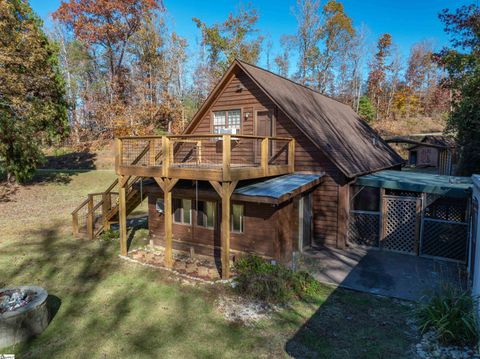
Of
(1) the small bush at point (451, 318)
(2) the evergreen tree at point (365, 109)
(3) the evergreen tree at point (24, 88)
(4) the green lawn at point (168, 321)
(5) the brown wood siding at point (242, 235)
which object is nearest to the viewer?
(1) the small bush at point (451, 318)

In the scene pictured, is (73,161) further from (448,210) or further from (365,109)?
(365,109)

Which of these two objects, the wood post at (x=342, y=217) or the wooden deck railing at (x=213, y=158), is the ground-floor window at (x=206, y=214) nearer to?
the wooden deck railing at (x=213, y=158)

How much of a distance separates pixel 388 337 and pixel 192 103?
3195cm

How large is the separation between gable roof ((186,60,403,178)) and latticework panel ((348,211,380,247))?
155 cm

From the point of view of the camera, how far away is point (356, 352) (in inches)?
203

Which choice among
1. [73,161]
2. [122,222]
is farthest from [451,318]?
[73,161]

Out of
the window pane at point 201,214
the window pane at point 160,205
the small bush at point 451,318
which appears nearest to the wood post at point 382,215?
the small bush at point 451,318

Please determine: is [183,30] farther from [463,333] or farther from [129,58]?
[463,333]

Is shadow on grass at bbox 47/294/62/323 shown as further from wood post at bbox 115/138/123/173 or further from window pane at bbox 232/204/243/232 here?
window pane at bbox 232/204/243/232

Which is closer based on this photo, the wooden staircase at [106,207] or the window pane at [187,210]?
the window pane at [187,210]

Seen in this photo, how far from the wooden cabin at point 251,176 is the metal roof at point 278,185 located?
3cm

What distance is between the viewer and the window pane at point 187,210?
1023 cm

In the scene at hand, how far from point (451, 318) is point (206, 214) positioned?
265 inches

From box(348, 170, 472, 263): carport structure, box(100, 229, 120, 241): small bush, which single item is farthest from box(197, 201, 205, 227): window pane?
box(348, 170, 472, 263): carport structure
